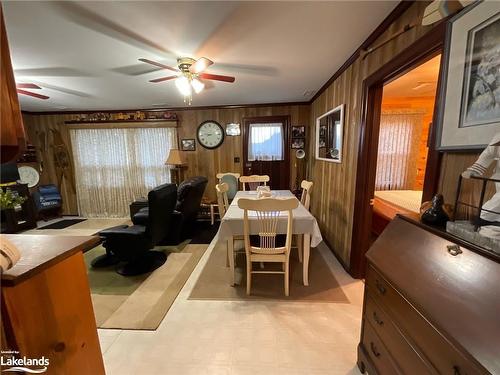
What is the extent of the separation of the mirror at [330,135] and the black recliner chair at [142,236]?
220 centimetres

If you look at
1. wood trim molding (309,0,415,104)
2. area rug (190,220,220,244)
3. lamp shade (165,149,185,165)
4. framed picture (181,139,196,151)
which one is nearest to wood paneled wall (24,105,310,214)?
framed picture (181,139,196,151)

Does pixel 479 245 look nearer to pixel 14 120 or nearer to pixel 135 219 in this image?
pixel 14 120

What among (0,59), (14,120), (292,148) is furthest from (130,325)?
(292,148)

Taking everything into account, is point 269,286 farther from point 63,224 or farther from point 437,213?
point 63,224

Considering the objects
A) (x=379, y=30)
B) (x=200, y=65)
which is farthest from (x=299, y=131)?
(x=200, y=65)

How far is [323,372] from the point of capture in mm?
1415

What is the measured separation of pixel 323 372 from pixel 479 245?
3.95 ft

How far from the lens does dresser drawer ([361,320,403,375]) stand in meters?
1.11

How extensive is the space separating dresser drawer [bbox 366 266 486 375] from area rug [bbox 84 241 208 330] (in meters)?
1.72

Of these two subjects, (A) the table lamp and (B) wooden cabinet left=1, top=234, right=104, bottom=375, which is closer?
(B) wooden cabinet left=1, top=234, right=104, bottom=375

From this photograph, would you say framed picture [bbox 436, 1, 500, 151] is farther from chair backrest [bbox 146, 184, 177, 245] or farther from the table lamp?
the table lamp

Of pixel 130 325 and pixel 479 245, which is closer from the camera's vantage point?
pixel 479 245

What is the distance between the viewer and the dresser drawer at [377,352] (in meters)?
1.11

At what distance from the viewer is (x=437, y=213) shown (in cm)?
108
